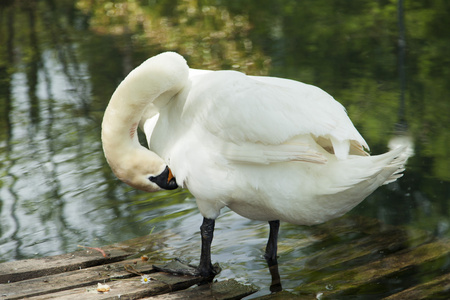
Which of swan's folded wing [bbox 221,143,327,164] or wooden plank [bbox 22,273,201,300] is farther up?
swan's folded wing [bbox 221,143,327,164]

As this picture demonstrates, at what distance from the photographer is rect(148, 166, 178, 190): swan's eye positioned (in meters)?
4.18

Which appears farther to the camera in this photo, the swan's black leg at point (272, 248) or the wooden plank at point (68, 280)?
the swan's black leg at point (272, 248)

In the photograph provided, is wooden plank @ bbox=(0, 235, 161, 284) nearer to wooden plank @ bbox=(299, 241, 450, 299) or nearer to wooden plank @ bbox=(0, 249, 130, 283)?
wooden plank @ bbox=(0, 249, 130, 283)

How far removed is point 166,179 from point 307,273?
1.08 meters

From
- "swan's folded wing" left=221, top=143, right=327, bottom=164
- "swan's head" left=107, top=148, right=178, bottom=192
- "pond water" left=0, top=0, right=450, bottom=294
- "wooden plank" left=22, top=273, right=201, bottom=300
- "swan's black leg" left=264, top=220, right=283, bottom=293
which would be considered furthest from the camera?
"pond water" left=0, top=0, right=450, bottom=294

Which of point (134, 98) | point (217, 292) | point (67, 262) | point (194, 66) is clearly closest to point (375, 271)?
point (217, 292)

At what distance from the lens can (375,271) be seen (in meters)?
4.14

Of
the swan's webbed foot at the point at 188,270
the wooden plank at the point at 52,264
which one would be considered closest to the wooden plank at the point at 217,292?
the swan's webbed foot at the point at 188,270

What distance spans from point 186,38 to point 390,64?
4.08m

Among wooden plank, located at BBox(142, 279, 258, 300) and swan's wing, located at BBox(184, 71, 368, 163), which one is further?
wooden plank, located at BBox(142, 279, 258, 300)

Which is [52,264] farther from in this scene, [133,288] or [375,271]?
[375,271]

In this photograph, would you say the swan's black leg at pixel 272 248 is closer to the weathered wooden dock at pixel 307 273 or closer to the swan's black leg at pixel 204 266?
the weathered wooden dock at pixel 307 273

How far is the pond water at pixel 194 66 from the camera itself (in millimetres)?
5156

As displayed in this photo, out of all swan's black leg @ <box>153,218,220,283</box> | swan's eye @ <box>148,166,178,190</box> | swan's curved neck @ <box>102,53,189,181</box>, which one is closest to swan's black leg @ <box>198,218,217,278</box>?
swan's black leg @ <box>153,218,220,283</box>
